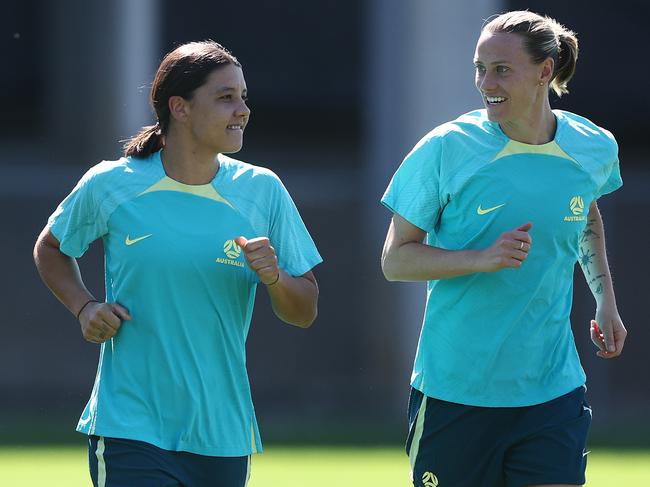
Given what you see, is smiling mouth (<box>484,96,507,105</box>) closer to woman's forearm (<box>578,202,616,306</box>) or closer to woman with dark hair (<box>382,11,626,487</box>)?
woman with dark hair (<box>382,11,626,487</box>)

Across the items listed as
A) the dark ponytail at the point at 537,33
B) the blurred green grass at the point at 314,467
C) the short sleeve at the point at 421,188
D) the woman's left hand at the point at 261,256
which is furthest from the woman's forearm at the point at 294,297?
the blurred green grass at the point at 314,467

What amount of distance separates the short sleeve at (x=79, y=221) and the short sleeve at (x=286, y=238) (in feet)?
1.80

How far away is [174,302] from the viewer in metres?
4.37

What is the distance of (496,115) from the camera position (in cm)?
459

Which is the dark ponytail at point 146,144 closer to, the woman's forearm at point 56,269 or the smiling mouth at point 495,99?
the woman's forearm at point 56,269

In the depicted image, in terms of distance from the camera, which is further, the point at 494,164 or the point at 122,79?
the point at 122,79

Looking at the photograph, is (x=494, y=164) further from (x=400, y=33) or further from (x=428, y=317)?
(x=400, y=33)

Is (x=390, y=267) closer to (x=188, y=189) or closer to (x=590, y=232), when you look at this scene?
(x=188, y=189)

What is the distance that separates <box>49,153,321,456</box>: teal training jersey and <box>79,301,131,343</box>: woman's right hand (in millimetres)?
48

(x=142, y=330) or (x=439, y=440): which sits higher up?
(x=142, y=330)

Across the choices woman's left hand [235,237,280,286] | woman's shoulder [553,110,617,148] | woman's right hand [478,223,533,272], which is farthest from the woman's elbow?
woman's shoulder [553,110,617,148]

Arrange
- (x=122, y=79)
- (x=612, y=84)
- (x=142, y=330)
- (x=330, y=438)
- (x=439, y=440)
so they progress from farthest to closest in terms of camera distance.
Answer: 1. (x=612, y=84)
2. (x=122, y=79)
3. (x=330, y=438)
4. (x=439, y=440)
5. (x=142, y=330)

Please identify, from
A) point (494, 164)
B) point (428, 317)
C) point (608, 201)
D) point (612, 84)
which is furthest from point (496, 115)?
point (612, 84)

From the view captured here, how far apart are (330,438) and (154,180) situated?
19.7 feet
